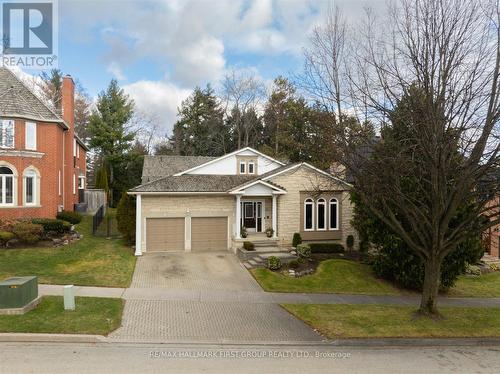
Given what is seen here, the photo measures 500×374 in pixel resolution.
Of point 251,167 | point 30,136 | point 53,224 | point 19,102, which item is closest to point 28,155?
point 30,136

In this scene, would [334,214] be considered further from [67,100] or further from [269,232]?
[67,100]

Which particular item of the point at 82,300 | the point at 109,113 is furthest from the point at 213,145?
the point at 82,300

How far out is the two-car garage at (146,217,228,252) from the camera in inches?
808

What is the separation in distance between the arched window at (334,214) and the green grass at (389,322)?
9.44 meters

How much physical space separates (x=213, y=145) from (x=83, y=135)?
691 inches

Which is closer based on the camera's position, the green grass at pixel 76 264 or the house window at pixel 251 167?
the green grass at pixel 76 264

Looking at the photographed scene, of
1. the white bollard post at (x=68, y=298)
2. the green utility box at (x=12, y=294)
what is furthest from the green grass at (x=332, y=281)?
the green utility box at (x=12, y=294)

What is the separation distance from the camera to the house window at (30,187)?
69.5 ft

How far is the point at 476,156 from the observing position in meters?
9.31

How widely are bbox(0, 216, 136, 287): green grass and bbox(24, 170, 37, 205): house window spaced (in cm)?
365

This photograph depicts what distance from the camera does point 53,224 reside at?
19797 millimetres

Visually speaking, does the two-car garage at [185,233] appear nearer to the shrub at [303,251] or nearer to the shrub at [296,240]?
the shrub at [296,240]

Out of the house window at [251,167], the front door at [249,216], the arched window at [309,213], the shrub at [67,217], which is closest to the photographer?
the arched window at [309,213]

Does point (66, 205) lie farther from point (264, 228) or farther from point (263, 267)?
point (263, 267)
